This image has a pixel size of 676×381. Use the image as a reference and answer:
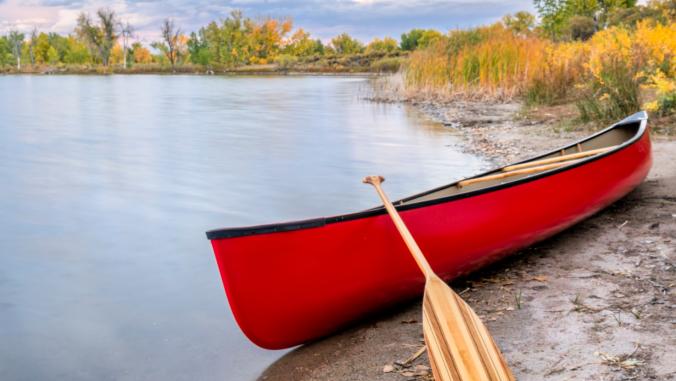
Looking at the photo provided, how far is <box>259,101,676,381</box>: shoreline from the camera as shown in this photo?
8.87ft

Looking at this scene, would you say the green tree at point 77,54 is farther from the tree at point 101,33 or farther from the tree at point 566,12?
the tree at point 566,12

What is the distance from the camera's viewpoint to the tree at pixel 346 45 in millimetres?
65000

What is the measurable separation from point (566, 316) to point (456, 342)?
2.60 feet

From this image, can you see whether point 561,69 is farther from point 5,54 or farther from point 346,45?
point 5,54

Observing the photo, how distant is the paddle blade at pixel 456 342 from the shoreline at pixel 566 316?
187 mm

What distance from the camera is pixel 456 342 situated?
265 centimetres

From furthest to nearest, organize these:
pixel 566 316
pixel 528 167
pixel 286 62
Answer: pixel 286 62 → pixel 528 167 → pixel 566 316

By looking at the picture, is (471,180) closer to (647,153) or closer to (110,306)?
(647,153)

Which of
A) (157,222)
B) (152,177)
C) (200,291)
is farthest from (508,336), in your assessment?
(152,177)

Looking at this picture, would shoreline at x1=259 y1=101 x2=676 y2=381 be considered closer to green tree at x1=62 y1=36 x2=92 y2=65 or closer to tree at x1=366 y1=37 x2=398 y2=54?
tree at x1=366 y1=37 x2=398 y2=54

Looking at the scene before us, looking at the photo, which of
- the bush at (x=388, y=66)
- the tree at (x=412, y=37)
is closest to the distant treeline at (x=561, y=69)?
the bush at (x=388, y=66)

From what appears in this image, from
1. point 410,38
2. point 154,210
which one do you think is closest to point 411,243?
point 154,210

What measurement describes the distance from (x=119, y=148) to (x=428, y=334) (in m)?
9.36

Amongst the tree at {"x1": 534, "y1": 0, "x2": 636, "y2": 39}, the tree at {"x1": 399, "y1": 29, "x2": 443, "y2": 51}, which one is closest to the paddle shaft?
the tree at {"x1": 534, "y1": 0, "x2": 636, "y2": 39}
